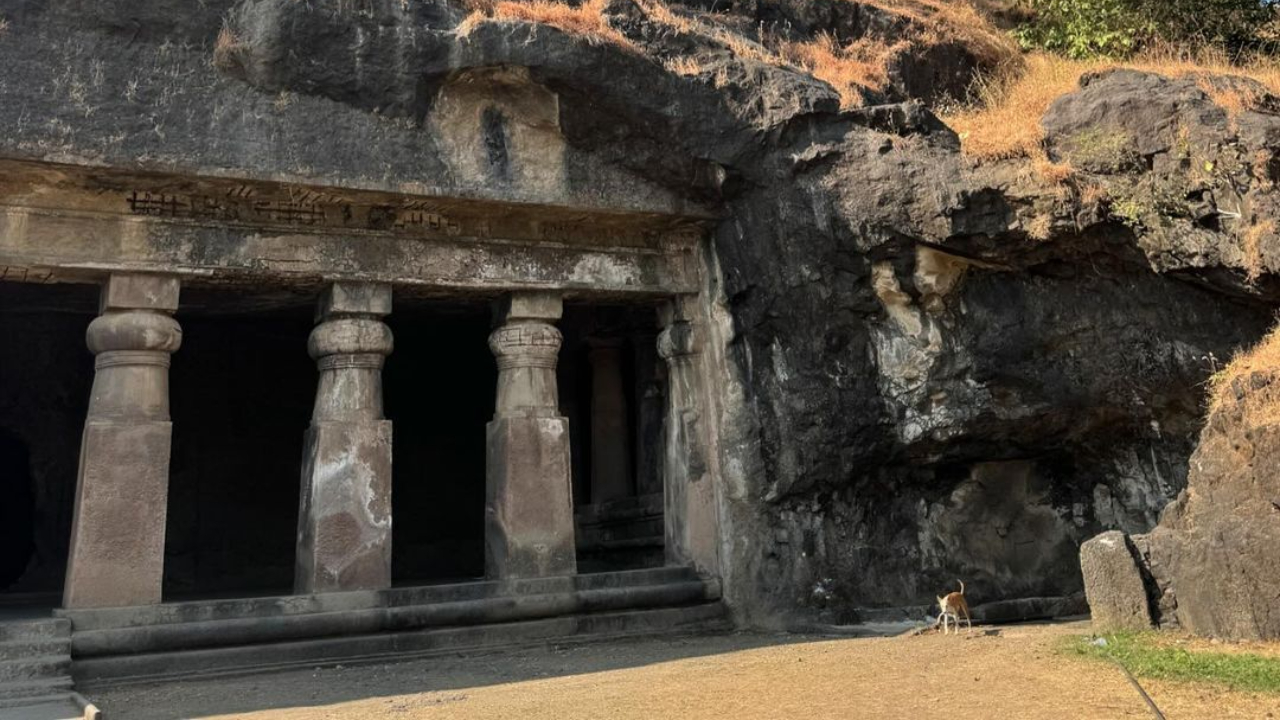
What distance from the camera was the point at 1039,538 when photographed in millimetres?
9555

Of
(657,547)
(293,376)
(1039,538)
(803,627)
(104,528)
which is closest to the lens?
(104,528)

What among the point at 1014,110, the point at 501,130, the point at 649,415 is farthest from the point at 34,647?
the point at 1014,110

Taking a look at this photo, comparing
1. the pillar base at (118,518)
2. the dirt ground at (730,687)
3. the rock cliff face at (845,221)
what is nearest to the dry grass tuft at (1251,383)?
the rock cliff face at (845,221)

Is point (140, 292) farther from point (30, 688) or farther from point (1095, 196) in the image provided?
point (1095, 196)

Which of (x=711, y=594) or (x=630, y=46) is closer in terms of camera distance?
(x=630, y=46)

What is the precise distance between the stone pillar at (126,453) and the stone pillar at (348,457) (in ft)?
3.51

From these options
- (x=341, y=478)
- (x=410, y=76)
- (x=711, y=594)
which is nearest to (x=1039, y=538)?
(x=711, y=594)

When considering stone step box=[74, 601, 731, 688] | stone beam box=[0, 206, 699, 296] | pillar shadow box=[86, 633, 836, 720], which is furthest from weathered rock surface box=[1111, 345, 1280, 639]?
stone beam box=[0, 206, 699, 296]

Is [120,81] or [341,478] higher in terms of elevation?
[120,81]

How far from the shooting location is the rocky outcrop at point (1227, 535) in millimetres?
6367

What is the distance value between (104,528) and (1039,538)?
7847 mm

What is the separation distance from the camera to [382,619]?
312 inches

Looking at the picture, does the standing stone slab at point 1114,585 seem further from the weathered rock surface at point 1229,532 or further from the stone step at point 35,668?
the stone step at point 35,668

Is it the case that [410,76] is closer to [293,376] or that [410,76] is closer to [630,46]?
[630,46]
